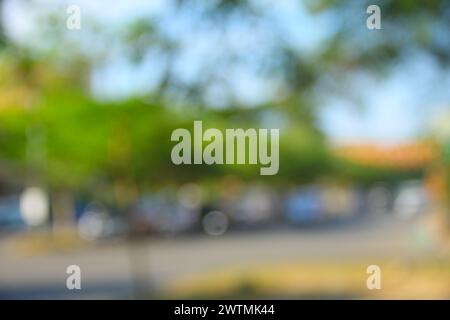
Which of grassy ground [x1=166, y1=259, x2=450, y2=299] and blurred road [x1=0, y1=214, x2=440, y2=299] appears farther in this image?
blurred road [x1=0, y1=214, x2=440, y2=299]

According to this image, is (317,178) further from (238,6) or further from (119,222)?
(238,6)

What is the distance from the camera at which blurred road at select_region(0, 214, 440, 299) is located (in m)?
6.87

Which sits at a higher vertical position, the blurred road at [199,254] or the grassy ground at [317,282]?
the blurred road at [199,254]

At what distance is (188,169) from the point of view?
9750 millimetres

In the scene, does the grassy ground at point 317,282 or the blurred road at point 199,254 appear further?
the blurred road at point 199,254

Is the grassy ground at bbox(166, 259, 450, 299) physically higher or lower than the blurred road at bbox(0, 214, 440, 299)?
lower

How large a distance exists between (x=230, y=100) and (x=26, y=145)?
4776 mm

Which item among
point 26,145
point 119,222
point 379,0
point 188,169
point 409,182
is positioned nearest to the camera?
point 379,0

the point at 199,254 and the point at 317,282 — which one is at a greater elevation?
the point at 199,254

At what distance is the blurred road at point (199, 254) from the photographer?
687 centimetres

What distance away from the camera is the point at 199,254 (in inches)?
358

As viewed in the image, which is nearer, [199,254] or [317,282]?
[317,282]
